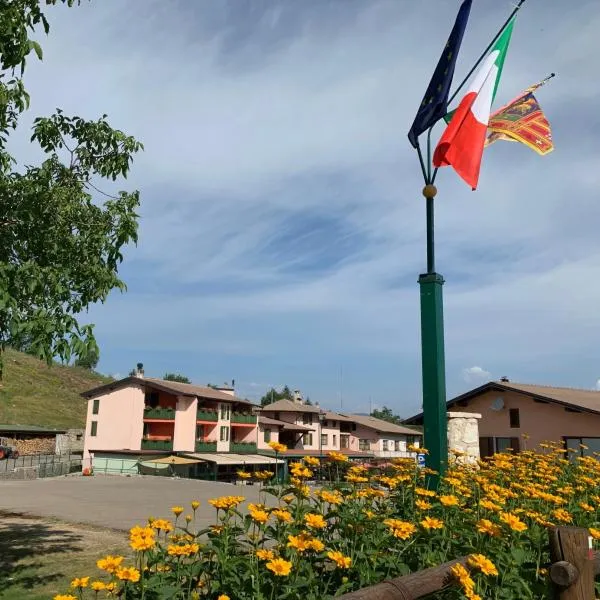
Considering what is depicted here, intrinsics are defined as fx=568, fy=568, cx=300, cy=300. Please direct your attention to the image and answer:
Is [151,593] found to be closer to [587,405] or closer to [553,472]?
[553,472]

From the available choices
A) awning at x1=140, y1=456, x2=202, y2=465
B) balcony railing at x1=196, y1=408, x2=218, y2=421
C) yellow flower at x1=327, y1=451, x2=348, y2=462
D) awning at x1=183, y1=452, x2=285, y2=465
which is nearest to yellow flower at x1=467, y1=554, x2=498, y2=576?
yellow flower at x1=327, y1=451, x2=348, y2=462

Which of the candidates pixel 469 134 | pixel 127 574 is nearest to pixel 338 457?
pixel 127 574

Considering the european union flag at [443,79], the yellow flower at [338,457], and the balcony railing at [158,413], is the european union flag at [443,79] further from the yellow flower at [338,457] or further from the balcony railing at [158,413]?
the balcony railing at [158,413]

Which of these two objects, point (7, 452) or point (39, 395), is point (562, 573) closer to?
point (7, 452)

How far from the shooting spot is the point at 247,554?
3424mm

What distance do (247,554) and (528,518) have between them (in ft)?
7.79

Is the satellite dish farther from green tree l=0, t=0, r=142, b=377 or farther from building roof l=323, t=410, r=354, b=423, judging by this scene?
building roof l=323, t=410, r=354, b=423

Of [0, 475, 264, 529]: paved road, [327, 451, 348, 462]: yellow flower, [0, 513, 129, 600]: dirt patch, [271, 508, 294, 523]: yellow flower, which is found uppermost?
[327, 451, 348, 462]: yellow flower

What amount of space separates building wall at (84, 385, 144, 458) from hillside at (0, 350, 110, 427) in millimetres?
20952

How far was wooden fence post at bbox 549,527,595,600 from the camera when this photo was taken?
3068 mm

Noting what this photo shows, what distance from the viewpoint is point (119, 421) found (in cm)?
4656

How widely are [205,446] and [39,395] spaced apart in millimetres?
41568

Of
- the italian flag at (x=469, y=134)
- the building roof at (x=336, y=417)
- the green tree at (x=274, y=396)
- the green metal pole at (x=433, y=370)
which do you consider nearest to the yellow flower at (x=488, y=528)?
the green metal pole at (x=433, y=370)

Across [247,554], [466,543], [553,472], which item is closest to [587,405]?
[553,472]
